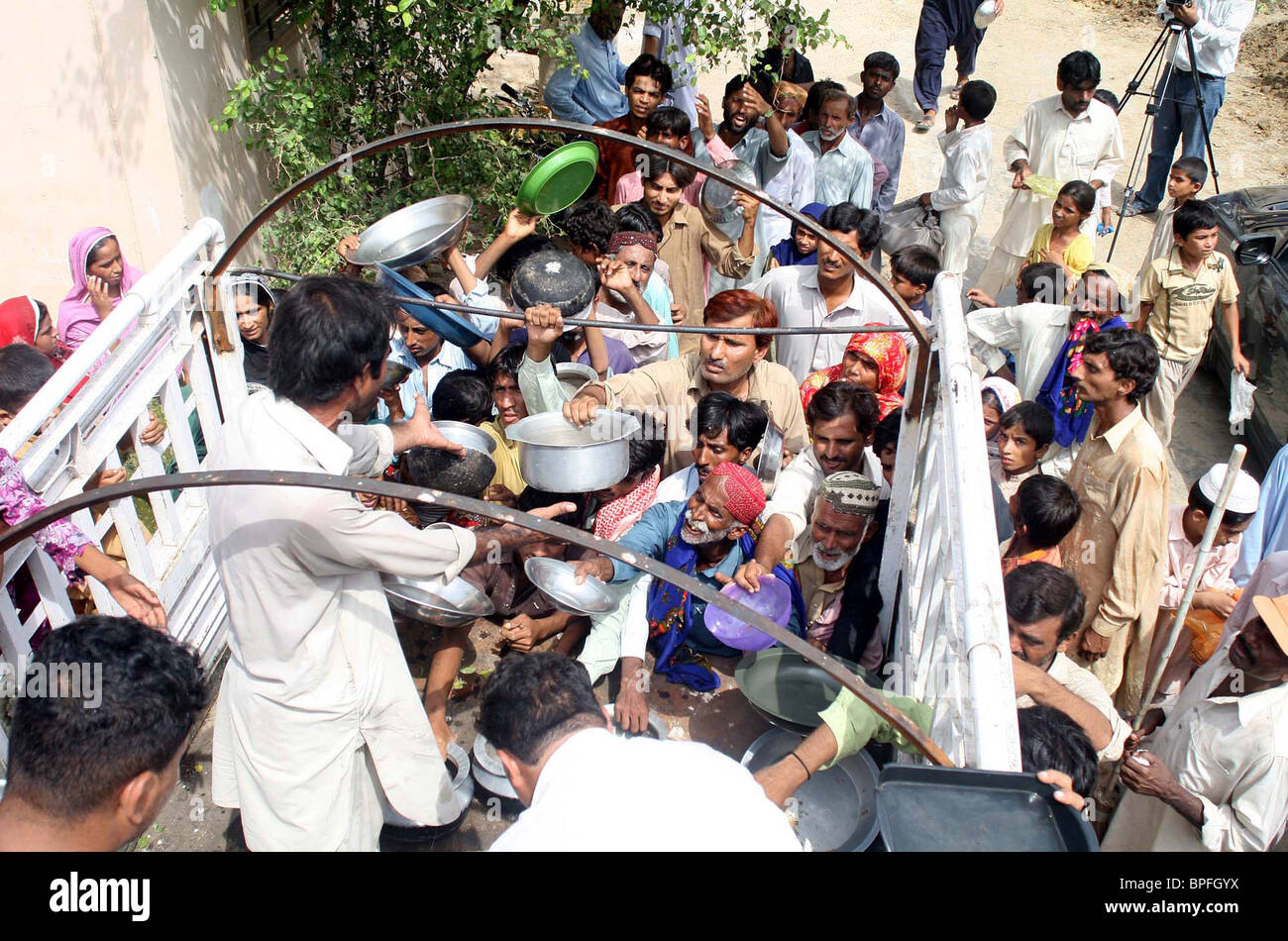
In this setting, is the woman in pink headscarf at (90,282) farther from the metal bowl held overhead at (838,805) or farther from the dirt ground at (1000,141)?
the metal bowl held overhead at (838,805)

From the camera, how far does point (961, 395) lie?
2.56m

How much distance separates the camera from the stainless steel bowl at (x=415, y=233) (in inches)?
161

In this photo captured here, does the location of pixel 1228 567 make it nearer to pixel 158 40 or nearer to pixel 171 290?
pixel 171 290

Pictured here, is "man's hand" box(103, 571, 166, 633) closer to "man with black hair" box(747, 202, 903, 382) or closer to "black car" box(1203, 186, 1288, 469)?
"man with black hair" box(747, 202, 903, 382)

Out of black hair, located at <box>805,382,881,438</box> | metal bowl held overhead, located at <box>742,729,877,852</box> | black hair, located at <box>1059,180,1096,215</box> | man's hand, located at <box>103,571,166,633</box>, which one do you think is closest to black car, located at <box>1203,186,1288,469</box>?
black hair, located at <box>1059,180,1096,215</box>

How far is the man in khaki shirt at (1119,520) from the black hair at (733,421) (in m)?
1.25

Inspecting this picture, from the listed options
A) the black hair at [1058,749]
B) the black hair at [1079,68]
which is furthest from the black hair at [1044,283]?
the black hair at [1058,749]

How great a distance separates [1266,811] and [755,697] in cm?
144

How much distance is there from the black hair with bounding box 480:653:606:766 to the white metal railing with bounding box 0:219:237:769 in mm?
1440

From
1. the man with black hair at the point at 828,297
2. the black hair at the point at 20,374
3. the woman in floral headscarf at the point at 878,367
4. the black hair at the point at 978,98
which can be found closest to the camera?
the black hair at the point at 20,374

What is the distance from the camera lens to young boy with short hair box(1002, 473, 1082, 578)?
3.32 m

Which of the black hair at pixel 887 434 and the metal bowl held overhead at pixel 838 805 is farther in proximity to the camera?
the black hair at pixel 887 434

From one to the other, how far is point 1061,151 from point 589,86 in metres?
3.15

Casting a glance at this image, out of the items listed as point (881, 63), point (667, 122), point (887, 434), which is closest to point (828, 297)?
point (887, 434)
